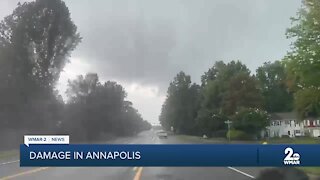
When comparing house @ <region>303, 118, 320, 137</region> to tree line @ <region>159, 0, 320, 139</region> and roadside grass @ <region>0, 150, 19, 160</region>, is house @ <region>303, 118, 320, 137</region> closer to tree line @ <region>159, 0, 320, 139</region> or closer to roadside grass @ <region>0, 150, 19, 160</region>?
tree line @ <region>159, 0, 320, 139</region>

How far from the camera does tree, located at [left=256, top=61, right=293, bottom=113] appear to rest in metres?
58.8

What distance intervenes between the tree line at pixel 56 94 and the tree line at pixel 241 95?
2511mm

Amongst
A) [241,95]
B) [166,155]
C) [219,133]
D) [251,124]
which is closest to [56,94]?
[219,133]

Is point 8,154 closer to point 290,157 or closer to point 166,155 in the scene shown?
point 166,155

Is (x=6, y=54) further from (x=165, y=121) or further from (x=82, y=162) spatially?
(x=82, y=162)

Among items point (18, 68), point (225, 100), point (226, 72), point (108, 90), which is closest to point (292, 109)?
point (226, 72)

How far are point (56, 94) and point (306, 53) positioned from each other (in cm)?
2647

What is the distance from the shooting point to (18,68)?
4928cm

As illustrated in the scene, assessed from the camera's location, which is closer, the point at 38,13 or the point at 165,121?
the point at 165,121

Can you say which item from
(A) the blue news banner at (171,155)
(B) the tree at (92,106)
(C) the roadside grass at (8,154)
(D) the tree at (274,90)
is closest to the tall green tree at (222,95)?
(D) the tree at (274,90)

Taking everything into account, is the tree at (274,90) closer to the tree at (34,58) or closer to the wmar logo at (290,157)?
the tree at (34,58)

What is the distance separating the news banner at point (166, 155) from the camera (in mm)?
8938

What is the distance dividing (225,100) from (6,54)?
2622cm

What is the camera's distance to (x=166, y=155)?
9.04 meters
